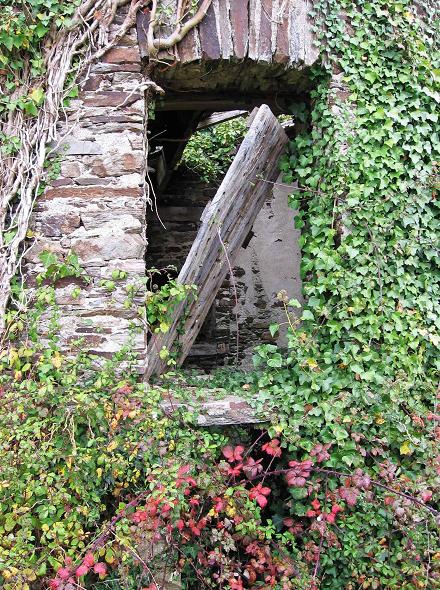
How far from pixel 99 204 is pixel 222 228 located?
85 centimetres

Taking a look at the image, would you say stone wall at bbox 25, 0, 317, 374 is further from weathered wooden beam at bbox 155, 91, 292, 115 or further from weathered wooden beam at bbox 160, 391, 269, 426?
weathered wooden beam at bbox 155, 91, 292, 115

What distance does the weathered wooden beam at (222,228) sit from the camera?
3.51 m

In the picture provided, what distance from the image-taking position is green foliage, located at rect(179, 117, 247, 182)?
6844mm

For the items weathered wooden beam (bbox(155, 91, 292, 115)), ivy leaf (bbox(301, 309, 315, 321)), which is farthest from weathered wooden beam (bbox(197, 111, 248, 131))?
Answer: ivy leaf (bbox(301, 309, 315, 321))

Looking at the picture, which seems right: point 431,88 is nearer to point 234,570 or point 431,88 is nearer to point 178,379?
point 178,379

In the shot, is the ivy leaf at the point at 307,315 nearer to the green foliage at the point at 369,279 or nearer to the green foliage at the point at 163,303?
the green foliage at the point at 369,279

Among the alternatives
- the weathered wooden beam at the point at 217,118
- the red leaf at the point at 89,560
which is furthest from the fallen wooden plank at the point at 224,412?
the weathered wooden beam at the point at 217,118

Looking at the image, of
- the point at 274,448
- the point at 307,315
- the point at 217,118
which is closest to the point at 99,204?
the point at 307,315

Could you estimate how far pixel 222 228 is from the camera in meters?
3.64

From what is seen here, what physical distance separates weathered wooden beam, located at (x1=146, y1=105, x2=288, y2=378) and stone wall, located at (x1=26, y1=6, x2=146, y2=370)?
391mm

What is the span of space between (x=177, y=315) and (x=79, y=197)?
94 cm

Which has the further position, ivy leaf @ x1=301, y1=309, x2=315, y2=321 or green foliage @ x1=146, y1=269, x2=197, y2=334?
ivy leaf @ x1=301, y1=309, x2=315, y2=321

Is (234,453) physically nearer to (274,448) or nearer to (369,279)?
(274,448)

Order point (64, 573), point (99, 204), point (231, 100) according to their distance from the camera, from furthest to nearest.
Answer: point (231, 100) < point (99, 204) < point (64, 573)
